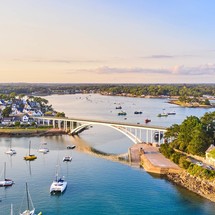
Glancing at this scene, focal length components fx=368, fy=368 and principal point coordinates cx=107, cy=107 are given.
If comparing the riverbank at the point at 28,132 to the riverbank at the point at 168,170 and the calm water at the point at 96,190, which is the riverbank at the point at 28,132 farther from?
the riverbank at the point at 168,170

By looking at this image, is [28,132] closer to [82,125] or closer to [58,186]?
[82,125]

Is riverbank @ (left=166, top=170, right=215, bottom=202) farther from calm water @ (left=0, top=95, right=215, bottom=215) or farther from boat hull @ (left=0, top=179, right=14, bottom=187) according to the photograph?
boat hull @ (left=0, top=179, right=14, bottom=187)

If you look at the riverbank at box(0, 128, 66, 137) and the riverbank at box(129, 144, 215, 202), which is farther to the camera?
the riverbank at box(0, 128, 66, 137)

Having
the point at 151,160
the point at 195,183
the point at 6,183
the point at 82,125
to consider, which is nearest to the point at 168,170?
the point at 151,160

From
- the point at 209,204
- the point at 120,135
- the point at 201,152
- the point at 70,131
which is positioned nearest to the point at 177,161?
the point at 201,152

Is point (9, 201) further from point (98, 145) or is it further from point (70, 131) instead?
point (70, 131)

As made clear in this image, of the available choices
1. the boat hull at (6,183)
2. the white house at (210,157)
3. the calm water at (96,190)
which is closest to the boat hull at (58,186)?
the calm water at (96,190)

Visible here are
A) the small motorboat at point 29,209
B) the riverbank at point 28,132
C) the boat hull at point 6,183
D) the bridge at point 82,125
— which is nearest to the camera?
the small motorboat at point 29,209

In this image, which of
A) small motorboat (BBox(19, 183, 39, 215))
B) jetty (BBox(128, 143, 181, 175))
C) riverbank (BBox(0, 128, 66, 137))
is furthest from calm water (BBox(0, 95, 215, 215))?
riverbank (BBox(0, 128, 66, 137))
